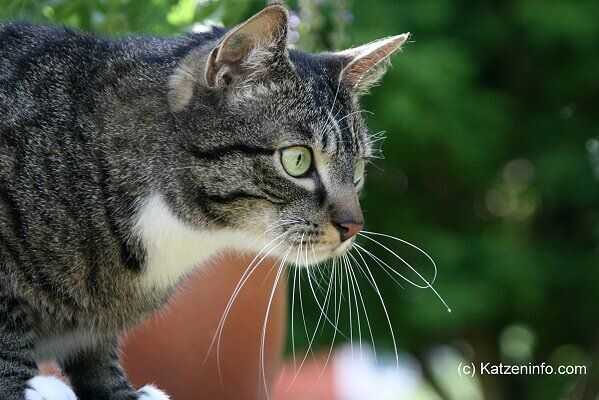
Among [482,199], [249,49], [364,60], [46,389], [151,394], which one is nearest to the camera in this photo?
[46,389]

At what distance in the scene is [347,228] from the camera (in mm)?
1720

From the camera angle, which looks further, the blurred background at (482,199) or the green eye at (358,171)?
the blurred background at (482,199)

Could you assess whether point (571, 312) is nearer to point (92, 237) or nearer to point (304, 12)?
point (304, 12)

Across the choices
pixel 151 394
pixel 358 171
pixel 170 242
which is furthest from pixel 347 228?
pixel 151 394

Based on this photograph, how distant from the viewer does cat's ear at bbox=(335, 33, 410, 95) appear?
1.90m

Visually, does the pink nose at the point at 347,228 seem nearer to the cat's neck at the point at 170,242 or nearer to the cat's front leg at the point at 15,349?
the cat's neck at the point at 170,242

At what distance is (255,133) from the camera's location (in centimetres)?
168

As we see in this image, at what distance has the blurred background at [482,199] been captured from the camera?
363 centimetres

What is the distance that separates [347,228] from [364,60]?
38 centimetres

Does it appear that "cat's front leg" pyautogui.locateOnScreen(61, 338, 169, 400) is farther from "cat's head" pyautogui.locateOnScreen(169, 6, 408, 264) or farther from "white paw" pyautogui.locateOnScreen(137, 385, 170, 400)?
"cat's head" pyautogui.locateOnScreen(169, 6, 408, 264)

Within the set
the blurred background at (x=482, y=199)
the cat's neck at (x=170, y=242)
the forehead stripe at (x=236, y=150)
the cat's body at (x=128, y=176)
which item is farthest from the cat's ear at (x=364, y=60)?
the blurred background at (x=482, y=199)

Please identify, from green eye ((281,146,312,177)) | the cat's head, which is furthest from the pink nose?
green eye ((281,146,312,177))

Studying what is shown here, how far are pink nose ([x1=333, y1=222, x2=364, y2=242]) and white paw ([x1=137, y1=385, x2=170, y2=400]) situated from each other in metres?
0.43

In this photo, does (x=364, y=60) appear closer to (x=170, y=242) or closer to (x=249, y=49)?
(x=249, y=49)
